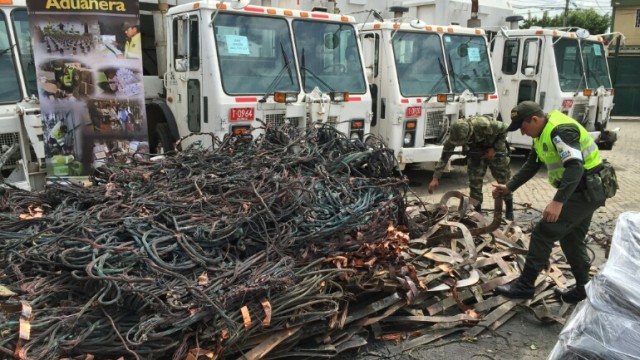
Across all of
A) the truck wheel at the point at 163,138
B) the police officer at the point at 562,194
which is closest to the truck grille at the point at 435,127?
the truck wheel at the point at 163,138

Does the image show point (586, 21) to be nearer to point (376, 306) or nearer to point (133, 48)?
point (133, 48)

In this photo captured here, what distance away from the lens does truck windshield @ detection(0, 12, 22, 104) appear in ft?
17.3

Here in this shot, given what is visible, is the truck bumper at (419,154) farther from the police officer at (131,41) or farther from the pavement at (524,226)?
the police officer at (131,41)

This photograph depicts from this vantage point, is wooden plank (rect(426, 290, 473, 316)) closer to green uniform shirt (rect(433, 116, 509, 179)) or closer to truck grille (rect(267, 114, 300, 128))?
green uniform shirt (rect(433, 116, 509, 179))

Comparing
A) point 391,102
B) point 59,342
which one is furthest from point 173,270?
point 391,102

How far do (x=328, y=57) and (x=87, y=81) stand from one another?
2.88 meters

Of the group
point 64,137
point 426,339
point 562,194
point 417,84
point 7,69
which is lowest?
point 426,339

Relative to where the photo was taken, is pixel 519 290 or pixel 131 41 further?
pixel 131 41

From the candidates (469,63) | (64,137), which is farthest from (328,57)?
(64,137)

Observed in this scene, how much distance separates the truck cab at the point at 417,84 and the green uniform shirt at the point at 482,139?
1629mm

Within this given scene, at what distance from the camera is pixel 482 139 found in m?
5.88

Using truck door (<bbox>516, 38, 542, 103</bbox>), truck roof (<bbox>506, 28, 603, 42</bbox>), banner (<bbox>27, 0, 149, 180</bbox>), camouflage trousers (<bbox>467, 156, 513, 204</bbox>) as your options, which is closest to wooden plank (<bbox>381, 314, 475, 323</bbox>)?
camouflage trousers (<bbox>467, 156, 513, 204</bbox>)

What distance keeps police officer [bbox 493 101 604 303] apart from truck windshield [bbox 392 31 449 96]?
377cm

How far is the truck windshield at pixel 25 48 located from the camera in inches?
211
